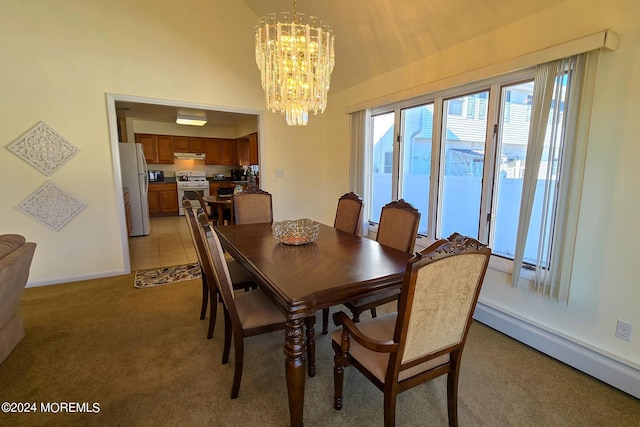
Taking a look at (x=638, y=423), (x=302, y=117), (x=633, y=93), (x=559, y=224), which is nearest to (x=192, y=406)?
(x=302, y=117)

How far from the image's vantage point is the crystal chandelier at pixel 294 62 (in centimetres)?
213

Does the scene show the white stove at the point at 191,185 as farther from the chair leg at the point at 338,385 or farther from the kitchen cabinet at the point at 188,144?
the chair leg at the point at 338,385

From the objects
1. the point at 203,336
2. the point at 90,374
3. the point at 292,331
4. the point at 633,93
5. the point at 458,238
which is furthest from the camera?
the point at 203,336

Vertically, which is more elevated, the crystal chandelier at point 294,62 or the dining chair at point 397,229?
the crystal chandelier at point 294,62

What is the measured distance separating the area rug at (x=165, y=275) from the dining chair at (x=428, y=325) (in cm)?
270

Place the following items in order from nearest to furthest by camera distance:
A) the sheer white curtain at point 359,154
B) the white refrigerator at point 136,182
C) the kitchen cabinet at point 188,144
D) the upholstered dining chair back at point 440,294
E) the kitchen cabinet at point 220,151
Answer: the upholstered dining chair back at point 440,294 < the sheer white curtain at point 359,154 < the white refrigerator at point 136,182 < the kitchen cabinet at point 188,144 < the kitchen cabinet at point 220,151

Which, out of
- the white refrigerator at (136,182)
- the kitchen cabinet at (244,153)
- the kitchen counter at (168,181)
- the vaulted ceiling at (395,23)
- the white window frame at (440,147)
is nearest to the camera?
the vaulted ceiling at (395,23)

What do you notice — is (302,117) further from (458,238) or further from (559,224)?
(559,224)

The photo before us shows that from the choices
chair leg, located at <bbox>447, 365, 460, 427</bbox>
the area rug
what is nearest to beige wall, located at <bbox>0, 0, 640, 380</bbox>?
the area rug

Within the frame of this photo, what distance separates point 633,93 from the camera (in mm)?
1738

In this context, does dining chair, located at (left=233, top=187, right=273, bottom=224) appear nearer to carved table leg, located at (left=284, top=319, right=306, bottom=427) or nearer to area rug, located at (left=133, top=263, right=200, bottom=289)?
area rug, located at (left=133, top=263, right=200, bottom=289)

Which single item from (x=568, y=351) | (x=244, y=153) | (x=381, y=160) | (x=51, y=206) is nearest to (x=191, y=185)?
(x=244, y=153)

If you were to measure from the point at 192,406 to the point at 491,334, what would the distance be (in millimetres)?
2239

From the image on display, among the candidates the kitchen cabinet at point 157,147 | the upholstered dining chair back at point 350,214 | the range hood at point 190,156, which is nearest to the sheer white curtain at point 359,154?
the upholstered dining chair back at point 350,214
